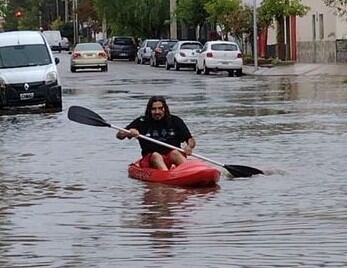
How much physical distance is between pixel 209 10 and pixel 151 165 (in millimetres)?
47513

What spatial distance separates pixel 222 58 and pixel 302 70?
153 inches

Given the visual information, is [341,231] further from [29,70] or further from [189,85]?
[189,85]

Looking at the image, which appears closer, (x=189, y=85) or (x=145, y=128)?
(x=145, y=128)

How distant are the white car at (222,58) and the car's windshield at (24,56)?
59.8 ft

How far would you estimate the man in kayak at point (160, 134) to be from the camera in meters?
14.8

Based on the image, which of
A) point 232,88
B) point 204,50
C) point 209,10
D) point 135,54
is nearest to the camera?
point 232,88

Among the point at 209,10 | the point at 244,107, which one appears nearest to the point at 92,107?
the point at 244,107

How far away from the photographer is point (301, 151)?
17.5 metres

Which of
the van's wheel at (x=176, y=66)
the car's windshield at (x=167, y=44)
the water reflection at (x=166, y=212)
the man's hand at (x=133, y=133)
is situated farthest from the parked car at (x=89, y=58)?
the water reflection at (x=166, y=212)

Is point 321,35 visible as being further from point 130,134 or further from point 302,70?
point 130,134

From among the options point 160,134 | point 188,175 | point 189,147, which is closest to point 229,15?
point 160,134

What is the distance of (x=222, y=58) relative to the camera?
4694 cm

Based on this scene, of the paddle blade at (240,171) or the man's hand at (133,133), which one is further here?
the paddle blade at (240,171)

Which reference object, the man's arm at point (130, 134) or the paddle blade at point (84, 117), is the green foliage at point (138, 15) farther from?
the man's arm at point (130, 134)
